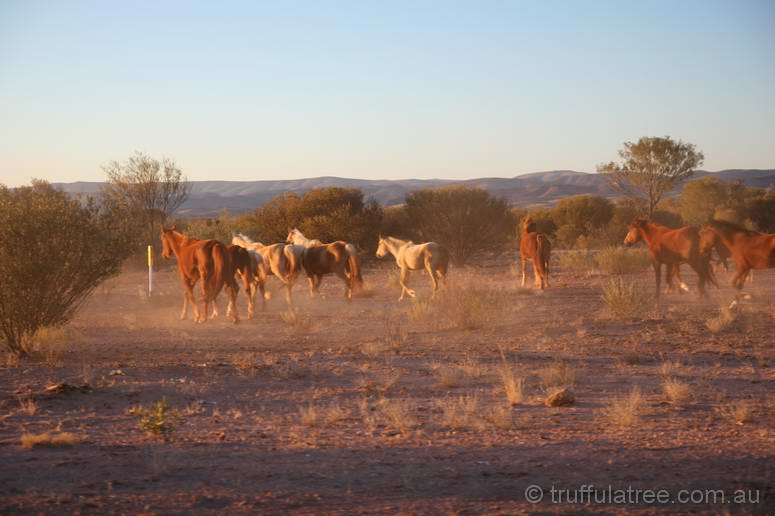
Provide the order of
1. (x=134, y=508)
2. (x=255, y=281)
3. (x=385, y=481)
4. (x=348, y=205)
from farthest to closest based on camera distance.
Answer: (x=348, y=205)
(x=255, y=281)
(x=385, y=481)
(x=134, y=508)

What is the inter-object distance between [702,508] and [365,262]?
27804 mm

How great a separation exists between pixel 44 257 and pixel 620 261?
19.2 meters

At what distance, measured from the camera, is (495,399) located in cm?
880

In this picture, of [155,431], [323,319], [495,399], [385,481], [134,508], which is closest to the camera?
[134,508]

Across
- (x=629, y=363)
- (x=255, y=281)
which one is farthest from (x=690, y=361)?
(x=255, y=281)

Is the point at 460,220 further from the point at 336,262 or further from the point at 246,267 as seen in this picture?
the point at 246,267

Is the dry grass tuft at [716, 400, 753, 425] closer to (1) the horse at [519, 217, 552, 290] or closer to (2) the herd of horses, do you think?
(2) the herd of horses

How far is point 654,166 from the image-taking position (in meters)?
50.7

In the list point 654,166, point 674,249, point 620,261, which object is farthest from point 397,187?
point 674,249

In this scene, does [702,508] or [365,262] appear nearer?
[702,508]

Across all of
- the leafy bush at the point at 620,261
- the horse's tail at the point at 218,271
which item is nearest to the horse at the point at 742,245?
the leafy bush at the point at 620,261

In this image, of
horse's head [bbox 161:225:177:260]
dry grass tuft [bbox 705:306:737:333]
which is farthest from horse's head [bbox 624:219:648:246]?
horse's head [bbox 161:225:177:260]

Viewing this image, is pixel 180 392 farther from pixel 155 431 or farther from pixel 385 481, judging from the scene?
pixel 385 481

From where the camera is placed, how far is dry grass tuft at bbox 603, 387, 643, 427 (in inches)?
296
